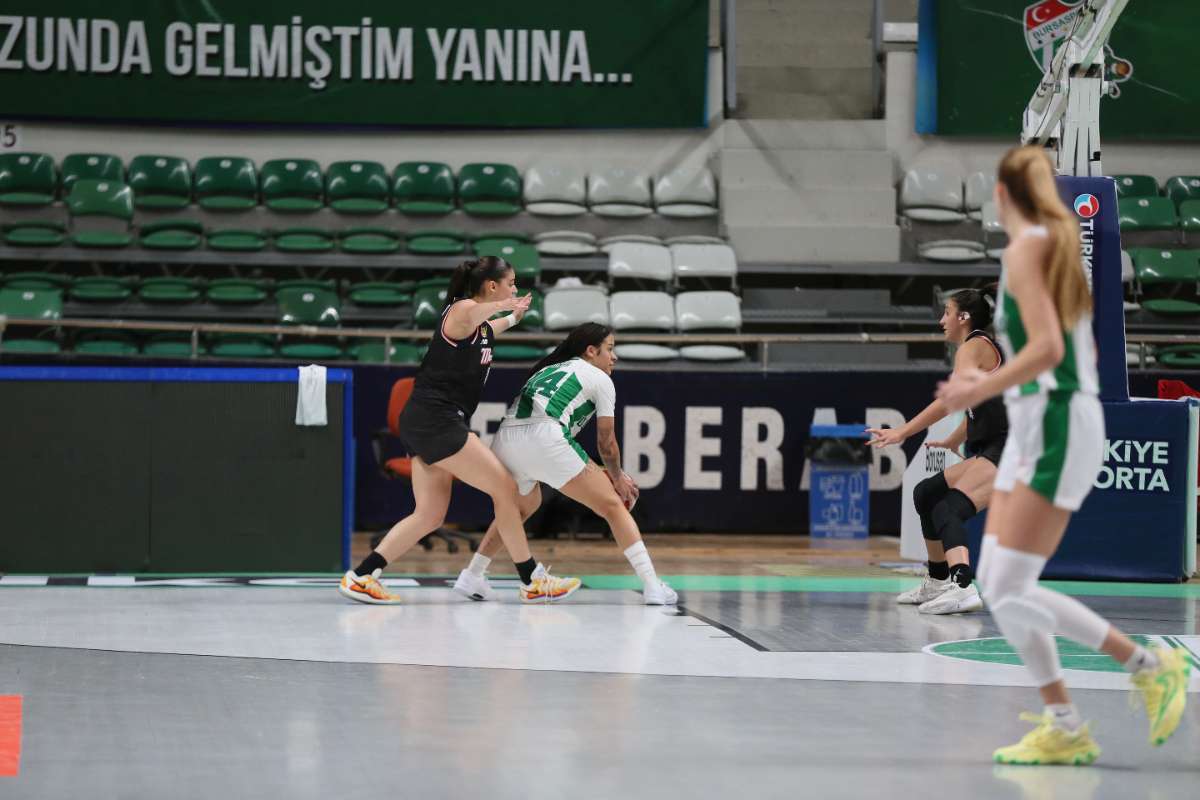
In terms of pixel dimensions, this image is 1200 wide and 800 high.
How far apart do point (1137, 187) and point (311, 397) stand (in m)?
10.7

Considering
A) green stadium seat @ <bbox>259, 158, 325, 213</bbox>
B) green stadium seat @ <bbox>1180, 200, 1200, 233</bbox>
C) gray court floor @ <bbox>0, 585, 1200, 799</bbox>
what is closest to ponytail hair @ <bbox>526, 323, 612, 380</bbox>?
gray court floor @ <bbox>0, 585, 1200, 799</bbox>

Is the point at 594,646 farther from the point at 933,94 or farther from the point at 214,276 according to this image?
the point at 933,94

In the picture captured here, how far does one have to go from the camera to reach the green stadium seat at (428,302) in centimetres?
1321

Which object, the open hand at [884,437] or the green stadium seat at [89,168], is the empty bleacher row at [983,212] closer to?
the green stadium seat at [89,168]

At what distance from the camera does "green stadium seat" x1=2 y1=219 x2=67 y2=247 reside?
47.2 ft

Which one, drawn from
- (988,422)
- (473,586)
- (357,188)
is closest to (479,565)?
(473,586)

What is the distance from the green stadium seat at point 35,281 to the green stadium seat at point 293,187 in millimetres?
2298

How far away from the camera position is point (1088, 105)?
30.3 ft

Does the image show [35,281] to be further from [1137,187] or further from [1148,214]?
[1137,187]

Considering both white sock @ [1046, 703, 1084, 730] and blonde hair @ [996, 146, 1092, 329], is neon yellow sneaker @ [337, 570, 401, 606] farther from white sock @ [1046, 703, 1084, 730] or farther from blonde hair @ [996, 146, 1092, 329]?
blonde hair @ [996, 146, 1092, 329]

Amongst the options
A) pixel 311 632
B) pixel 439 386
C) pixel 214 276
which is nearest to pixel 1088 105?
pixel 439 386

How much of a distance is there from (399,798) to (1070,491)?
76.8 inches

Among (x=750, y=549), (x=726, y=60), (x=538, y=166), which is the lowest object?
(x=750, y=549)

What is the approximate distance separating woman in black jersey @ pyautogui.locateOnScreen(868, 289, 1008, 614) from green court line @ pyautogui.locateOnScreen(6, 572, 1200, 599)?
35.3 inches
